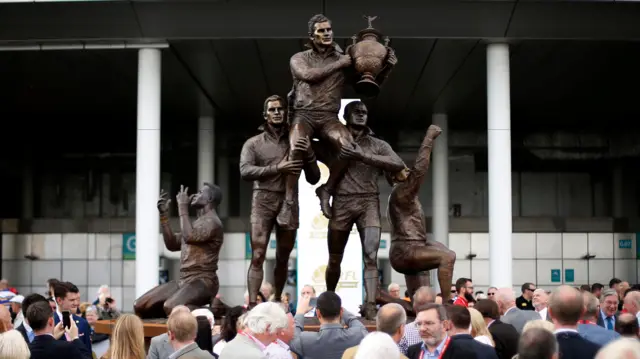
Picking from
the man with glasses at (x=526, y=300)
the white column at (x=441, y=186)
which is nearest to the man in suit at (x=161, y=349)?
the man with glasses at (x=526, y=300)

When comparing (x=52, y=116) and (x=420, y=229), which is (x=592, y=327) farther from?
(x=52, y=116)

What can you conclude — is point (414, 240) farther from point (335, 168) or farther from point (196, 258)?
point (196, 258)

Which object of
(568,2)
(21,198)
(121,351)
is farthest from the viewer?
(21,198)

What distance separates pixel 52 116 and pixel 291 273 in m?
9.06

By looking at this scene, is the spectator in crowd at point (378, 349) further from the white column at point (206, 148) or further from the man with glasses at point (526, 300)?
the white column at point (206, 148)

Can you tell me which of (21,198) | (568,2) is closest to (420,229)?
(568,2)

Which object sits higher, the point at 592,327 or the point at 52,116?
the point at 52,116

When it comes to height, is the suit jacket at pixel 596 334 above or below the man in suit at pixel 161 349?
above

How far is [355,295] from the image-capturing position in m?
17.4

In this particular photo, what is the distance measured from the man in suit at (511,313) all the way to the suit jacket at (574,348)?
7.94 feet

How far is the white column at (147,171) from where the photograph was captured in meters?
20.1

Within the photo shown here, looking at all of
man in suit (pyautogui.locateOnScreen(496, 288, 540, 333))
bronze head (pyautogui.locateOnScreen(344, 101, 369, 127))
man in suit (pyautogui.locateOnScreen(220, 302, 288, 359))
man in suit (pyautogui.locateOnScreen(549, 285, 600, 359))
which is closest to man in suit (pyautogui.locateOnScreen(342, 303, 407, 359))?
man in suit (pyautogui.locateOnScreen(220, 302, 288, 359))

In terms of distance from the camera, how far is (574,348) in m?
5.82

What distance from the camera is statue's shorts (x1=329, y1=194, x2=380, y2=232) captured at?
10.3 m
